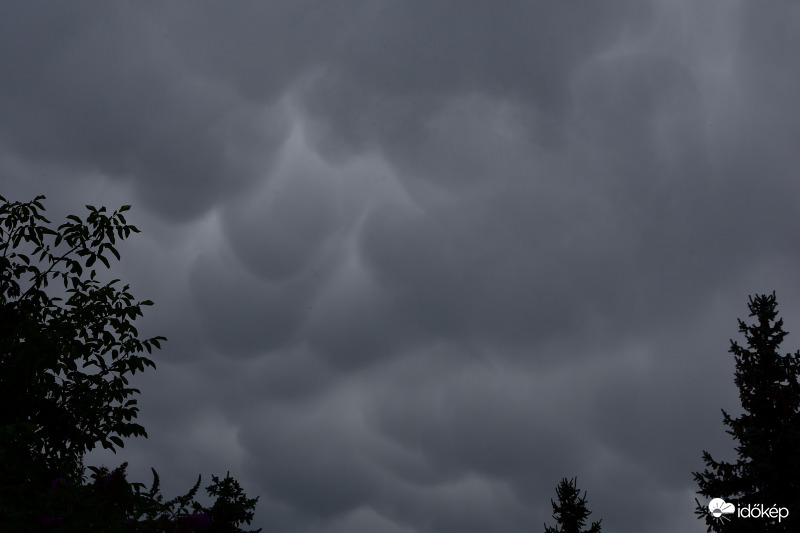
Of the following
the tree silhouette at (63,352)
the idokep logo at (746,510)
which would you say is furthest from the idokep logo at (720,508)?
the tree silhouette at (63,352)

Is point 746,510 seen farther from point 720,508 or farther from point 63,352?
point 63,352

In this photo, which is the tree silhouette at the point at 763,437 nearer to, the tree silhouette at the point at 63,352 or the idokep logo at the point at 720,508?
the idokep logo at the point at 720,508

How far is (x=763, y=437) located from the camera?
25094 mm

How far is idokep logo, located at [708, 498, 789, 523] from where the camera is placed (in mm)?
24000

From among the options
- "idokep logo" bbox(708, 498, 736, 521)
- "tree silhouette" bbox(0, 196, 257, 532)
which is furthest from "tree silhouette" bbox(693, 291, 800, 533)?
"tree silhouette" bbox(0, 196, 257, 532)

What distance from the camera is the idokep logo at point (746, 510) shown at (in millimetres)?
24000

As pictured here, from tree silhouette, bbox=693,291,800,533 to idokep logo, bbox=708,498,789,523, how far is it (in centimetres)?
13

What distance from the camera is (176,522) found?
14.7 feet

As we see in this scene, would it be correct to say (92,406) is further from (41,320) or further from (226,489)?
(226,489)

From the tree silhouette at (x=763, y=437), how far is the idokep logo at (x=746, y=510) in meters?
0.13

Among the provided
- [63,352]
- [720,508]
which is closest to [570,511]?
[720,508]

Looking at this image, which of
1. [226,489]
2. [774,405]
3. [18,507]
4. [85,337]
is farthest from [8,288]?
[226,489]

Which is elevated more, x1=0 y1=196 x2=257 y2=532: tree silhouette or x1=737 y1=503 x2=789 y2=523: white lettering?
x1=737 y1=503 x2=789 y2=523: white lettering

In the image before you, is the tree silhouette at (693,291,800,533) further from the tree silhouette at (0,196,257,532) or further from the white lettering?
the tree silhouette at (0,196,257,532)
